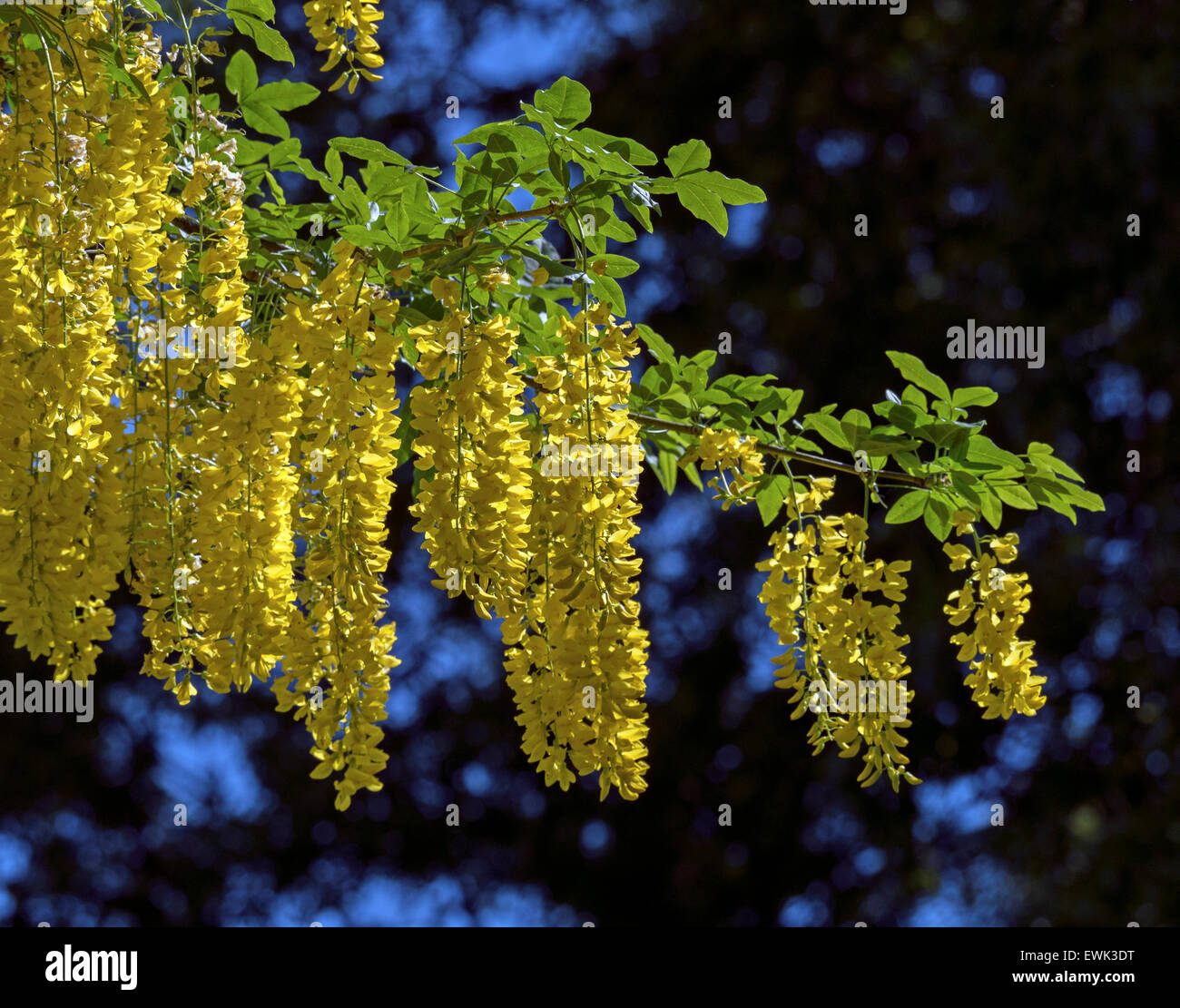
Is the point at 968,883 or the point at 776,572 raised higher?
the point at 776,572

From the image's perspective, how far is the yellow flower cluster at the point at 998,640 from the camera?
1.61m

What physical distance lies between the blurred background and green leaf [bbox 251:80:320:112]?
8.14 ft

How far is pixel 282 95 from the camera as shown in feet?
5.27

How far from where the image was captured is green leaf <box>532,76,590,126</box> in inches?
50.6

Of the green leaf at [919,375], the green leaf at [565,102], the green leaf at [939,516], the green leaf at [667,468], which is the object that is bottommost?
the green leaf at [939,516]

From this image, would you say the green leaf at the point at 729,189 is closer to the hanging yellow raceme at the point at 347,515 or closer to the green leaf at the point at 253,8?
the hanging yellow raceme at the point at 347,515

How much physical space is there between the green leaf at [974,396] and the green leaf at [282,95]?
3.46 feet

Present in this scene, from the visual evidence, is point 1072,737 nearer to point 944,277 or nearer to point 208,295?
point 944,277

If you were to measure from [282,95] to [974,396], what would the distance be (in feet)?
3.68

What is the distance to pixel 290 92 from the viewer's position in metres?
1.60

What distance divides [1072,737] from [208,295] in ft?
12.1

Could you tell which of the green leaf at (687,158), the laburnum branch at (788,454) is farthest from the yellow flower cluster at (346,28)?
the laburnum branch at (788,454)
